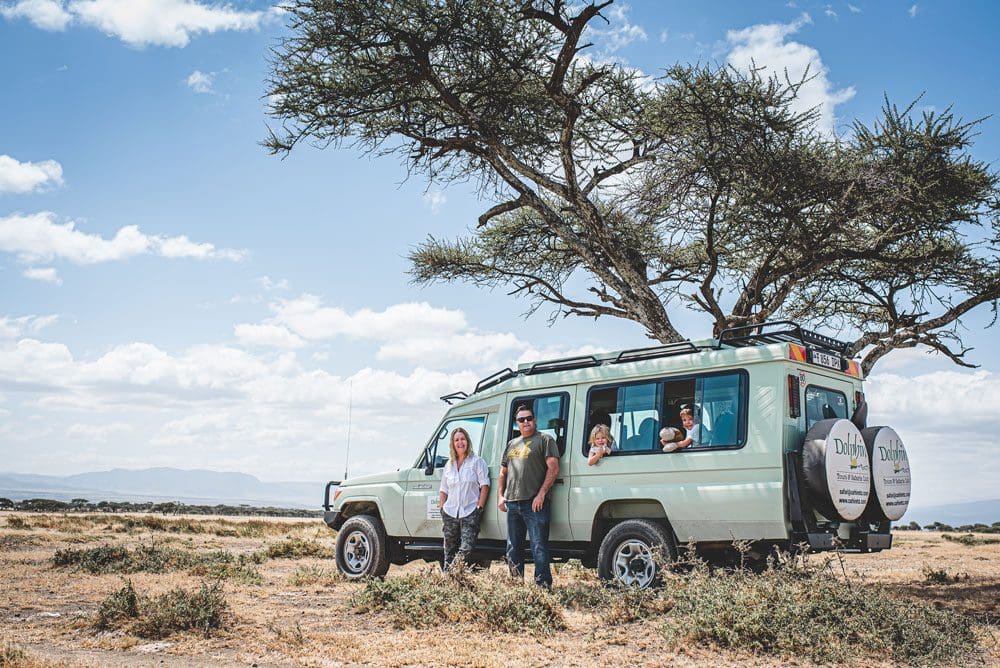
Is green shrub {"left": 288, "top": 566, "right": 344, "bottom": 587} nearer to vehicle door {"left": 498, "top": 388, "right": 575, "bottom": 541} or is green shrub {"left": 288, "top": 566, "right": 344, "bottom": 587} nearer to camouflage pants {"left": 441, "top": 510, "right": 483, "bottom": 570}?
camouflage pants {"left": 441, "top": 510, "right": 483, "bottom": 570}

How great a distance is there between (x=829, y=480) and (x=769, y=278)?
10.7 m

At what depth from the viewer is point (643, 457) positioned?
9.68 metres

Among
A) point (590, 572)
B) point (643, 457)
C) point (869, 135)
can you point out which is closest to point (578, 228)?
point (869, 135)

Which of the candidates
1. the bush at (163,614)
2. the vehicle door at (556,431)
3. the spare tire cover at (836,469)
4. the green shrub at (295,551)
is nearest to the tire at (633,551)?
the vehicle door at (556,431)

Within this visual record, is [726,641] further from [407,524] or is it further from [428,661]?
[407,524]

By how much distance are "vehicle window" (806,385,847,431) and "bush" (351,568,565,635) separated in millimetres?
3366

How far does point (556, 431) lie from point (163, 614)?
4762 mm

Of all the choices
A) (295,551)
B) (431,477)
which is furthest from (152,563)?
(431,477)

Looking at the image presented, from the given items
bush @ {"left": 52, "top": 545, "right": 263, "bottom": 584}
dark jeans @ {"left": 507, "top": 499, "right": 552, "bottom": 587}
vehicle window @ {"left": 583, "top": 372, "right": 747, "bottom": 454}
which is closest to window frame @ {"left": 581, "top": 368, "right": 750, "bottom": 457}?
vehicle window @ {"left": 583, "top": 372, "right": 747, "bottom": 454}

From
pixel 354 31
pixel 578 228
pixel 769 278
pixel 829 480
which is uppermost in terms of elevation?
pixel 354 31

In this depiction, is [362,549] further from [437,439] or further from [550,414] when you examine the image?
[550,414]

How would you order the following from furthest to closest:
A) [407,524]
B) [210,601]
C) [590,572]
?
[590,572] → [407,524] → [210,601]

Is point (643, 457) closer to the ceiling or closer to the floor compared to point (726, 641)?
closer to the ceiling

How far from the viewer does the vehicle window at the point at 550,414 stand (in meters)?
10.5
